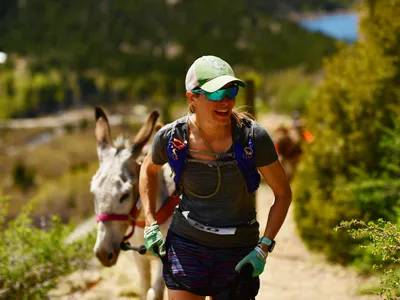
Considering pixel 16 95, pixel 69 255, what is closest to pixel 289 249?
pixel 69 255

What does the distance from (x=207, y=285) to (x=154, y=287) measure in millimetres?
1071

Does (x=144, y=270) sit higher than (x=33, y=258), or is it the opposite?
(x=144, y=270)

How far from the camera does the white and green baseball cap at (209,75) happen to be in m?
2.75

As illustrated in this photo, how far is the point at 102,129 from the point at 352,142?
418 cm

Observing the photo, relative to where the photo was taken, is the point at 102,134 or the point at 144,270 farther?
the point at 144,270

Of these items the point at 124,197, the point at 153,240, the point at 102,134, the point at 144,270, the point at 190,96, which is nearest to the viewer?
the point at 190,96

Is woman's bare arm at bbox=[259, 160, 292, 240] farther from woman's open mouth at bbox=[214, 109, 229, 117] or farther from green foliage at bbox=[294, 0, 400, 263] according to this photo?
green foliage at bbox=[294, 0, 400, 263]

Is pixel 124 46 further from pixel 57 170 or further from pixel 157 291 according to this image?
pixel 157 291

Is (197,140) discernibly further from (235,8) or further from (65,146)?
(235,8)

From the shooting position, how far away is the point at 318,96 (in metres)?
8.02

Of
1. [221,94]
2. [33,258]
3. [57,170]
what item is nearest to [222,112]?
[221,94]

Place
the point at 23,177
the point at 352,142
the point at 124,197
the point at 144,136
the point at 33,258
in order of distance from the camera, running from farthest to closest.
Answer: the point at 23,177, the point at 352,142, the point at 33,258, the point at 144,136, the point at 124,197

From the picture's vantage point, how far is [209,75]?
280cm

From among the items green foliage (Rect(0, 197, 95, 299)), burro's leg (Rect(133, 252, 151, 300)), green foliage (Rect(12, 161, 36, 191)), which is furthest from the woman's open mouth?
green foliage (Rect(12, 161, 36, 191))
